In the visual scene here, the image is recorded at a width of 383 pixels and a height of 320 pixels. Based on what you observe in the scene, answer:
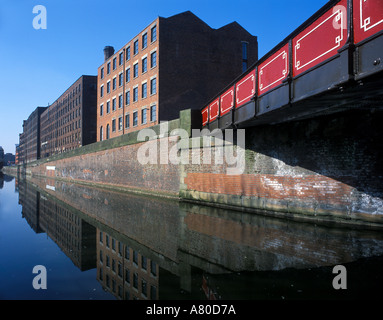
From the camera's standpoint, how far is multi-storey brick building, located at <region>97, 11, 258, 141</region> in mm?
26359

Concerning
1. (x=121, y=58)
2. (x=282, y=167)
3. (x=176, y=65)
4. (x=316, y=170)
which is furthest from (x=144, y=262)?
(x=121, y=58)

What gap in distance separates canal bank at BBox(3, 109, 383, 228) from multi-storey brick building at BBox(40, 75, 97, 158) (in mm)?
33649

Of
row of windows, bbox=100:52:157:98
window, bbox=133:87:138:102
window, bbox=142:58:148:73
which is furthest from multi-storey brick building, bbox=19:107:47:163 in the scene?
window, bbox=142:58:148:73

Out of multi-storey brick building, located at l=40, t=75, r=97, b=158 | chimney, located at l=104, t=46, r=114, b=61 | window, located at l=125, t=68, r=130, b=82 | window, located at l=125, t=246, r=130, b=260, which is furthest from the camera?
multi-storey brick building, located at l=40, t=75, r=97, b=158

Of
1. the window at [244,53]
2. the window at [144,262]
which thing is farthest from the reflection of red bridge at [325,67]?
the window at [244,53]

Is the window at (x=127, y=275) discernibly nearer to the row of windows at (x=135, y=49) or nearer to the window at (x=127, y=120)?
the row of windows at (x=135, y=49)

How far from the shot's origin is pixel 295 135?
1050 cm

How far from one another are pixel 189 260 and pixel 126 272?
1.26 meters

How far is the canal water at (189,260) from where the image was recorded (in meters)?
4.27

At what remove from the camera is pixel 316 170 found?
9758 millimetres

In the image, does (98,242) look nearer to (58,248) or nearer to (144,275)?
(58,248)

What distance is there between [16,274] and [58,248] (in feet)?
7.29

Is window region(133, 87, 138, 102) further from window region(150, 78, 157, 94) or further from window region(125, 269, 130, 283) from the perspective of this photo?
window region(125, 269, 130, 283)

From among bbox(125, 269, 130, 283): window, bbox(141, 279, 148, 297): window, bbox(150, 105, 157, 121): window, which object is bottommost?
bbox(125, 269, 130, 283): window
